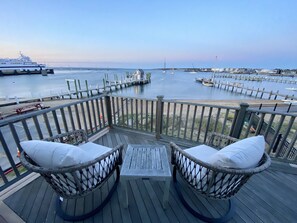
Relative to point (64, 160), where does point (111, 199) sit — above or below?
below

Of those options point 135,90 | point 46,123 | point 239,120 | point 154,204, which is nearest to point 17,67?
point 135,90

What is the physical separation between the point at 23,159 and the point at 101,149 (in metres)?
0.89

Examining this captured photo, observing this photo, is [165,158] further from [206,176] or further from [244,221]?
[244,221]

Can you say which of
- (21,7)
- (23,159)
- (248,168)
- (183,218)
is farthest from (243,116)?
(21,7)

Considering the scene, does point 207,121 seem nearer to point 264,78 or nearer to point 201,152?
point 201,152

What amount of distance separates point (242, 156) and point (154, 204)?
4.12 ft

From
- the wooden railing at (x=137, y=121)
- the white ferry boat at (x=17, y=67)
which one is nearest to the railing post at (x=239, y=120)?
the wooden railing at (x=137, y=121)

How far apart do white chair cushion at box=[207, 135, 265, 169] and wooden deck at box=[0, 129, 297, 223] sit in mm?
899

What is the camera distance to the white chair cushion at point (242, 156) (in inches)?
42.3

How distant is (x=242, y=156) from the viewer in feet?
3.56

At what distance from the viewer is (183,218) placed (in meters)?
1.53

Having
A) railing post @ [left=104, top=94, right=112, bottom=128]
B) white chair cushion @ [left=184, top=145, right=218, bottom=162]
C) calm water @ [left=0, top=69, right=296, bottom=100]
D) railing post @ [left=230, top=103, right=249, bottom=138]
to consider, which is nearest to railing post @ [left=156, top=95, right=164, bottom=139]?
white chair cushion @ [left=184, top=145, right=218, bottom=162]

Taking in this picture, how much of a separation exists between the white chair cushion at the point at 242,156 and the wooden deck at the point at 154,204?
899 mm

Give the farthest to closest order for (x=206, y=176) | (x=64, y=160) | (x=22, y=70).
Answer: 1. (x=22, y=70)
2. (x=206, y=176)
3. (x=64, y=160)
